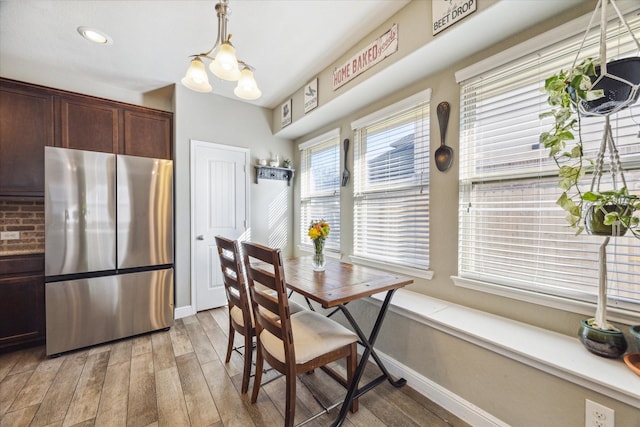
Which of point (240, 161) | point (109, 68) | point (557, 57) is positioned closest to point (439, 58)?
point (557, 57)

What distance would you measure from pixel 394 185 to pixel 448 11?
133cm

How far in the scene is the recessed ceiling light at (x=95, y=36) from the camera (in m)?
2.13

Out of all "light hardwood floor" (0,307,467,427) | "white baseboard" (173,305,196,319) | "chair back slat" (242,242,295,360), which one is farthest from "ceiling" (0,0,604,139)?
"white baseboard" (173,305,196,319)

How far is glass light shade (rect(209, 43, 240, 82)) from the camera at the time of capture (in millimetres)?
1578

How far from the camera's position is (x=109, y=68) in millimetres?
2695

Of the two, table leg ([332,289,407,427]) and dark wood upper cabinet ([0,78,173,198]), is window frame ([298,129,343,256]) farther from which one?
dark wood upper cabinet ([0,78,173,198])

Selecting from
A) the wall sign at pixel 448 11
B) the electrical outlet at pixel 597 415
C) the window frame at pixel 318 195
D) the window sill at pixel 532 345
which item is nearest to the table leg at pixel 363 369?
the window sill at pixel 532 345

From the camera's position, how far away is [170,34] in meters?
2.21

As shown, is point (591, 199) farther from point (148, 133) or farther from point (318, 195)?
point (148, 133)

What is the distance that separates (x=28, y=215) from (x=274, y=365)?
303cm

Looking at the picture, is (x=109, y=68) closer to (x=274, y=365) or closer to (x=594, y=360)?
(x=274, y=365)

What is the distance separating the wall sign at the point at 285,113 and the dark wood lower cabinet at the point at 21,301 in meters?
2.92

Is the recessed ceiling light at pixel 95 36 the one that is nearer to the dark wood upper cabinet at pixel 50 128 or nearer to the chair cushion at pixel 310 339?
the dark wood upper cabinet at pixel 50 128

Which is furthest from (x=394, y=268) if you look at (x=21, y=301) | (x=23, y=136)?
(x=23, y=136)
